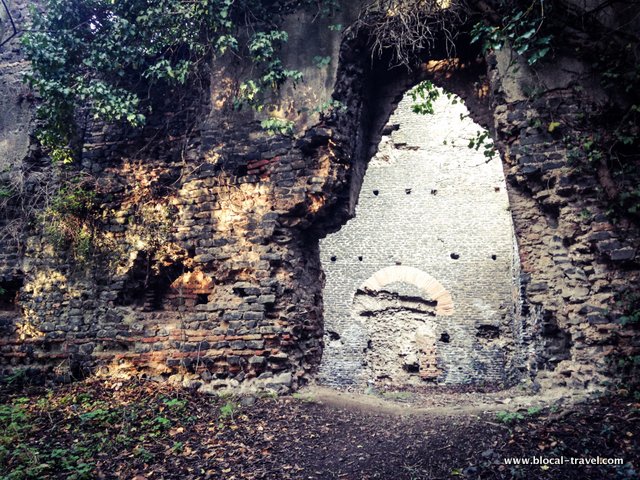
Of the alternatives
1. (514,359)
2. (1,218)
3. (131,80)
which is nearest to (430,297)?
(514,359)

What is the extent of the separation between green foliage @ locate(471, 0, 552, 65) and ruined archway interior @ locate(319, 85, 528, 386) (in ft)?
18.0

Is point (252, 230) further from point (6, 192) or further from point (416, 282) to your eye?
point (416, 282)

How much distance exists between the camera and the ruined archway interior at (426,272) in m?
11.2

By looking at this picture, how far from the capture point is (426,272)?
464 inches

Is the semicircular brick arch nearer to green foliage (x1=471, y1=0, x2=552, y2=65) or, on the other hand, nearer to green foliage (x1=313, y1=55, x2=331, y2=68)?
green foliage (x1=313, y1=55, x2=331, y2=68)

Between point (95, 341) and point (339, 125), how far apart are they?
14.0 feet

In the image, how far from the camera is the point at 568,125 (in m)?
5.04

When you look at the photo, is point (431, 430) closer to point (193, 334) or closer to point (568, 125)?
point (193, 334)

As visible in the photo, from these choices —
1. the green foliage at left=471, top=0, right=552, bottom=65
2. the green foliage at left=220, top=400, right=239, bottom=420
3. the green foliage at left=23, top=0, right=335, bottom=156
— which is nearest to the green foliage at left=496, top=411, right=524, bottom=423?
the green foliage at left=220, top=400, right=239, bottom=420

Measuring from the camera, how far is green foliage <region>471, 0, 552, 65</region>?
4844 mm

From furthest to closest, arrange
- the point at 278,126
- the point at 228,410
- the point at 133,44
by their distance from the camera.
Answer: the point at 133,44 → the point at 278,126 → the point at 228,410

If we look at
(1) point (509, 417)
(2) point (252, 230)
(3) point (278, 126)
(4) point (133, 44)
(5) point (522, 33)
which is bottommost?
(1) point (509, 417)

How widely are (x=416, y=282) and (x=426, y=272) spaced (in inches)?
15.1

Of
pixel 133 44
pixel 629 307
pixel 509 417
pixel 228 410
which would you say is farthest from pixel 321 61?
pixel 509 417
